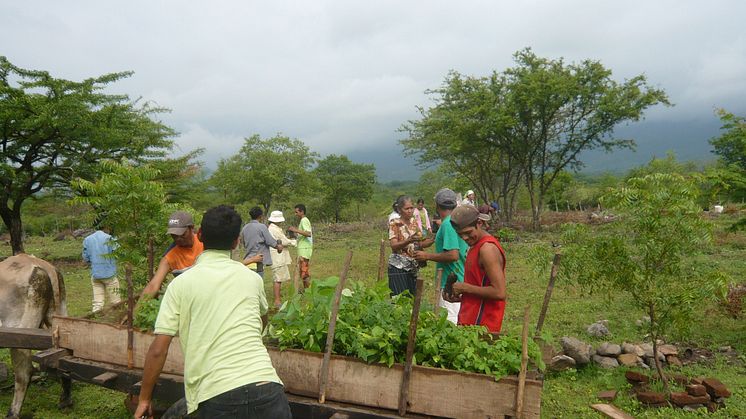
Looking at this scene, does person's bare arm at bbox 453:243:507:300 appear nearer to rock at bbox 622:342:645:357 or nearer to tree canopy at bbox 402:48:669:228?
rock at bbox 622:342:645:357

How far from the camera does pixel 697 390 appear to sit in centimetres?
513

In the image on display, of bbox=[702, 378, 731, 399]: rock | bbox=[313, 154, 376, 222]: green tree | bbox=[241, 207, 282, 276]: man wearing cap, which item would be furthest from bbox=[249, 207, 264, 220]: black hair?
bbox=[313, 154, 376, 222]: green tree

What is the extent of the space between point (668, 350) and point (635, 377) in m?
1.28

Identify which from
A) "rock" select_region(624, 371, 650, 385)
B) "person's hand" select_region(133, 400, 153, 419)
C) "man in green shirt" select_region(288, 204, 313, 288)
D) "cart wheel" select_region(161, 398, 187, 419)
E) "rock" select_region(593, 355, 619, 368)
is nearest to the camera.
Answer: "person's hand" select_region(133, 400, 153, 419)

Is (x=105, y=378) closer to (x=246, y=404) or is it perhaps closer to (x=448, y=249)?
(x=246, y=404)

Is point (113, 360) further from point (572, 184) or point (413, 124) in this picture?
point (572, 184)

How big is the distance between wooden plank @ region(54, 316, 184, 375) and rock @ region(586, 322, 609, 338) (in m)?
6.44

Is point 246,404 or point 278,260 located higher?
point 246,404

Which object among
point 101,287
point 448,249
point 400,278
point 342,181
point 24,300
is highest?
point 342,181

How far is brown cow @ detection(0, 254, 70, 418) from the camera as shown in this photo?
17.2ft

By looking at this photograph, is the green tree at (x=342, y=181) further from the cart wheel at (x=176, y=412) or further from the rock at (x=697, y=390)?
the cart wheel at (x=176, y=412)

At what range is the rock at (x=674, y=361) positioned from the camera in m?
6.29

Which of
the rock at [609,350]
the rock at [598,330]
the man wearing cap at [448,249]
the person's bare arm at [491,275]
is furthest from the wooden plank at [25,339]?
the rock at [598,330]

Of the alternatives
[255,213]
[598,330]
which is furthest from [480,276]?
[255,213]
